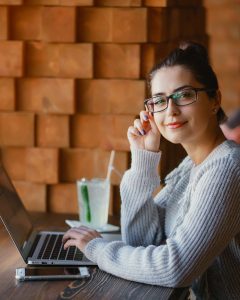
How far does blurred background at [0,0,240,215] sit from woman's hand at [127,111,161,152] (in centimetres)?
41

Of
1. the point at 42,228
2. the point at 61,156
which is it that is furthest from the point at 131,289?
the point at 61,156

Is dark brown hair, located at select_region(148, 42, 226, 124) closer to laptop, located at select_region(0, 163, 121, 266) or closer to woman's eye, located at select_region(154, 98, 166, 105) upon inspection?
woman's eye, located at select_region(154, 98, 166, 105)

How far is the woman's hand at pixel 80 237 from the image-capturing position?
1.95 metres

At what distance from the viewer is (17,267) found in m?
1.95

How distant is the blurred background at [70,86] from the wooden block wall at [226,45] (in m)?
3.09

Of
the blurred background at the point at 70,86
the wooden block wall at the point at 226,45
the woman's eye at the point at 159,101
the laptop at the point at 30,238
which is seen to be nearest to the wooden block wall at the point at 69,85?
the blurred background at the point at 70,86

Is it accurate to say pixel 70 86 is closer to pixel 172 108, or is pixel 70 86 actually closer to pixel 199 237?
pixel 172 108

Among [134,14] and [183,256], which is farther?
[134,14]

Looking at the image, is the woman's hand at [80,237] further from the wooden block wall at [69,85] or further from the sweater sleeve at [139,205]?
the wooden block wall at [69,85]

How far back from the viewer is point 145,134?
7.13 ft

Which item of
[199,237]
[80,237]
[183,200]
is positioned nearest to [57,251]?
[80,237]

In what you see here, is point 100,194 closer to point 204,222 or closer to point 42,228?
point 42,228

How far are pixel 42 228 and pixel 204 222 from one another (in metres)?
0.79

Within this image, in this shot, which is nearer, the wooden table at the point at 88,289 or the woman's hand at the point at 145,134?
the wooden table at the point at 88,289
